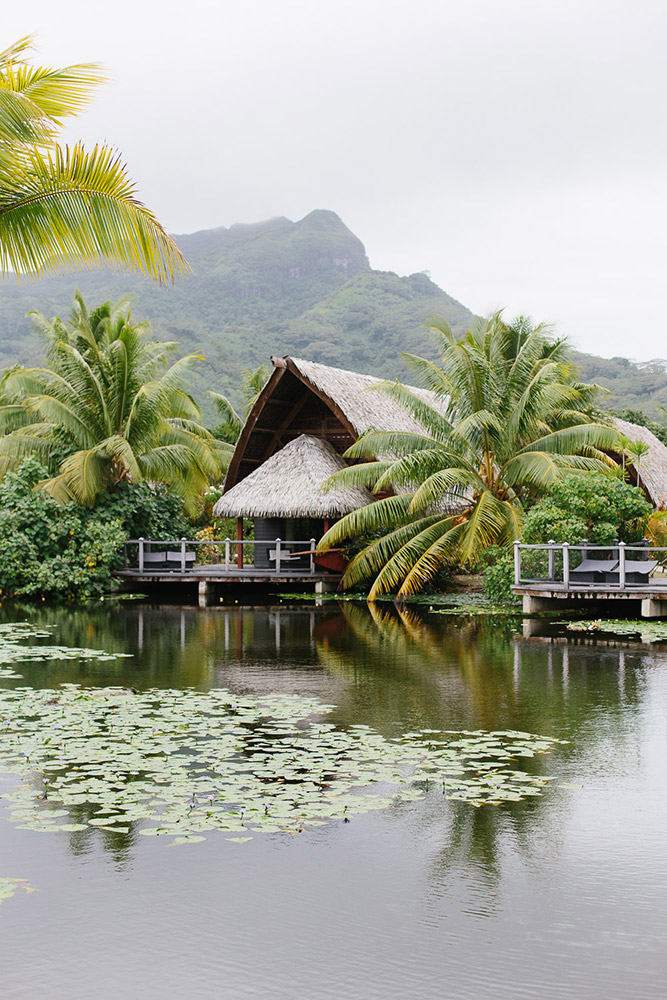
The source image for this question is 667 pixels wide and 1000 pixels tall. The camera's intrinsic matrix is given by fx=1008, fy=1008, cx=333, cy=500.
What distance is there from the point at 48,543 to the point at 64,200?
600 inches

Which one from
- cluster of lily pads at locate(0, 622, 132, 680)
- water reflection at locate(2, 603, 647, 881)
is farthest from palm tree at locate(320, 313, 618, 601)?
cluster of lily pads at locate(0, 622, 132, 680)

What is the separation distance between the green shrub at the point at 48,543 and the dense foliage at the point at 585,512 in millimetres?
9882

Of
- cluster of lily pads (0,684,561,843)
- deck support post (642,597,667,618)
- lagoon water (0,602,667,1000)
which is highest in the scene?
deck support post (642,597,667,618)

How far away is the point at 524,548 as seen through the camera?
1734 centimetres

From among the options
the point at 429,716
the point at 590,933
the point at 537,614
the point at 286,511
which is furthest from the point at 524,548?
the point at 590,933

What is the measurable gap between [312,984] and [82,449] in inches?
837

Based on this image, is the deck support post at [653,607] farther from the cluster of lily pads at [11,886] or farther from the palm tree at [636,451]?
the cluster of lily pads at [11,886]

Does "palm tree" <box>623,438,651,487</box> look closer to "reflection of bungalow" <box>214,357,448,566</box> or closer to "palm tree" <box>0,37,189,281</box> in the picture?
"reflection of bungalow" <box>214,357,448,566</box>

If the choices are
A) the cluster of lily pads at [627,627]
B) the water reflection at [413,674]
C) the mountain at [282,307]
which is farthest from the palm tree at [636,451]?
the mountain at [282,307]

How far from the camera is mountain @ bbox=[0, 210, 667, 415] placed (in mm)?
60125

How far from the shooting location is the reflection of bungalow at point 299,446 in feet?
75.0

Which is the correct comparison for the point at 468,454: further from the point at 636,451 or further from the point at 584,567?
the point at 636,451

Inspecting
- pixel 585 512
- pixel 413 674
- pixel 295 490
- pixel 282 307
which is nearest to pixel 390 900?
pixel 413 674

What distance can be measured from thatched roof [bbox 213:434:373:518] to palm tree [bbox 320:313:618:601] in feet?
4.94
